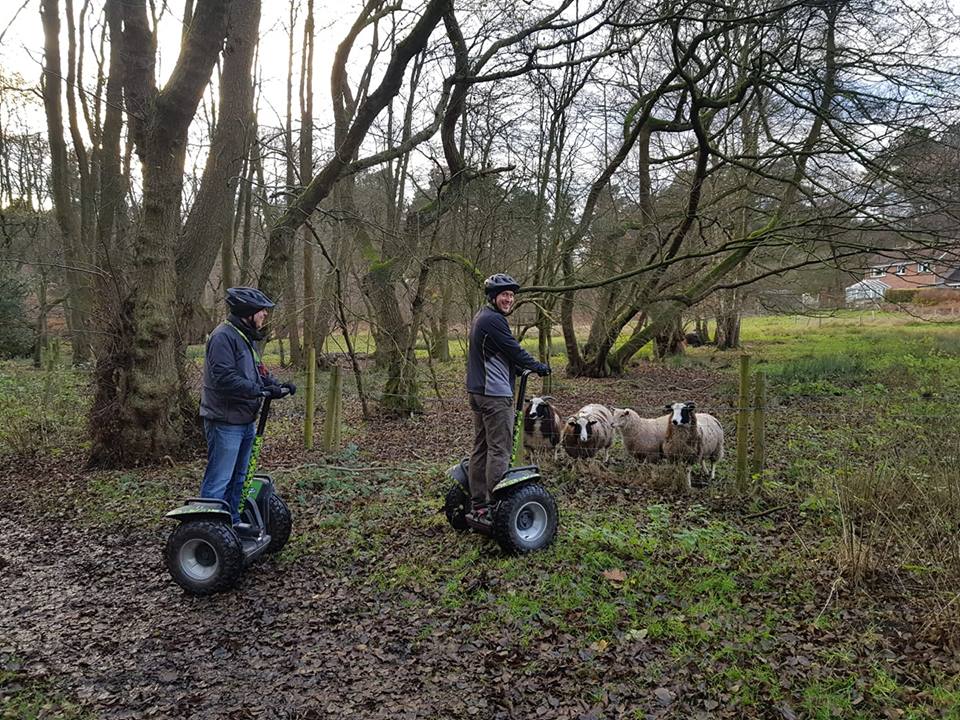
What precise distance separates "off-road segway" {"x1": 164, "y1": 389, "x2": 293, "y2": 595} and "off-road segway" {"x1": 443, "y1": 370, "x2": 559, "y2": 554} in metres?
1.70

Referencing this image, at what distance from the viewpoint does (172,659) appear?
4.11 m

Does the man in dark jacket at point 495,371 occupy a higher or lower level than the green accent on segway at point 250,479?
higher

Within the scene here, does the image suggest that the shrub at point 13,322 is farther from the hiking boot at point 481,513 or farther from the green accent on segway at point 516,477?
the green accent on segway at point 516,477

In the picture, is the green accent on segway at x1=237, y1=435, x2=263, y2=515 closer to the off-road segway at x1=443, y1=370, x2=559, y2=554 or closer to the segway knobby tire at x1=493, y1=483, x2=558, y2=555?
the off-road segway at x1=443, y1=370, x2=559, y2=554

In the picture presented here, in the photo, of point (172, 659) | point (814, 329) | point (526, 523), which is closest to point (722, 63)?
point (526, 523)

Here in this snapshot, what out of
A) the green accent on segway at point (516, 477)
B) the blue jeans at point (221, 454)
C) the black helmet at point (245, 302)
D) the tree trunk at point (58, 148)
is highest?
the tree trunk at point (58, 148)

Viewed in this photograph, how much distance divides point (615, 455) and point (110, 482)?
247 inches

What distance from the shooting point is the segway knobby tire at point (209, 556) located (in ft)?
15.8

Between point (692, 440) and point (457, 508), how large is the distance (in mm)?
3146

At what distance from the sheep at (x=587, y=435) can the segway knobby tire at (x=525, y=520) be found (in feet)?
8.49

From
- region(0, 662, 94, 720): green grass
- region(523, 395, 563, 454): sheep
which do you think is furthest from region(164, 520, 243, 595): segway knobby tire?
region(523, 395, 563, 454): sheep

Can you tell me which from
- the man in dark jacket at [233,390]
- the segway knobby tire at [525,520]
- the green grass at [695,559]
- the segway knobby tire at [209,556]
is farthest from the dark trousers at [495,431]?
the segway knobby tire at [209,556]

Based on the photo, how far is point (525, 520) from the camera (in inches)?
211

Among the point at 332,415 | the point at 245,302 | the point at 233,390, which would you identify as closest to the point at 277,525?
the point at 233,390
